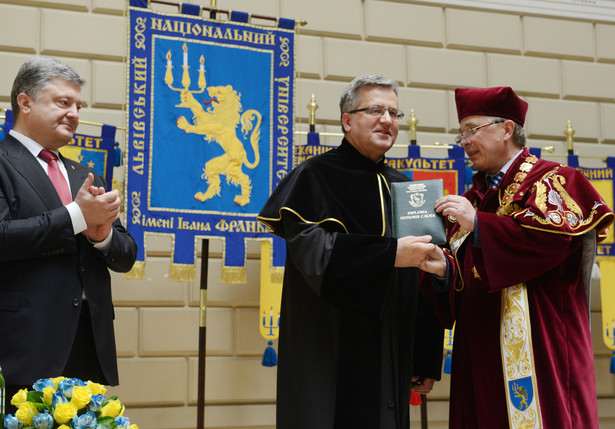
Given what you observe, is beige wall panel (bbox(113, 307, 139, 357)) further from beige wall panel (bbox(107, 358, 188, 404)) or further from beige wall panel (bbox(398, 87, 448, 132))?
beige wall panel (bbox(398, 87, 448, 132))

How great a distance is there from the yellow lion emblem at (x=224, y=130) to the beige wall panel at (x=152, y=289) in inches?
42.5

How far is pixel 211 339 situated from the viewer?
215 inches

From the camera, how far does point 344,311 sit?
9.98 ft

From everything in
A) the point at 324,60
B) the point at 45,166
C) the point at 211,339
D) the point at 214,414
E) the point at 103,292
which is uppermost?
the point at 324,60

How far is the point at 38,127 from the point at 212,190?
5.20ft

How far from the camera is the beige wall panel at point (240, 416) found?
541 centimetres

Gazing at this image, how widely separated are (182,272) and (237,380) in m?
1.31

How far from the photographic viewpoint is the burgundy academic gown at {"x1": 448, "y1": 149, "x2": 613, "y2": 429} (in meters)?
2.88

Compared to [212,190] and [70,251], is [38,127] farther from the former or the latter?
[212,190]

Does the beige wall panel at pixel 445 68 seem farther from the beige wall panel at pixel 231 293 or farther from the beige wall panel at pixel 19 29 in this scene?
the beige wall panel at pixel 19 29

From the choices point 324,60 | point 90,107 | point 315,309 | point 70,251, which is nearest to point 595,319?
point 324,60

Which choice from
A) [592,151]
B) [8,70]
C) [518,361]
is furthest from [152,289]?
[592,151]

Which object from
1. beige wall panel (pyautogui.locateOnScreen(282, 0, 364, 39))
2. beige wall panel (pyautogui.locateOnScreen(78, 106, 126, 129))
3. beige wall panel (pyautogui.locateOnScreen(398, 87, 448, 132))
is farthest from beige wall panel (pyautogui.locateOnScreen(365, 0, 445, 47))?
beige wall panel (pyautogui.locateOnScreen(78, 106, 126, 129))

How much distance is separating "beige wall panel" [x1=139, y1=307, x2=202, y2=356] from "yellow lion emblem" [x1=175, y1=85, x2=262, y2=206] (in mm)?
1206
